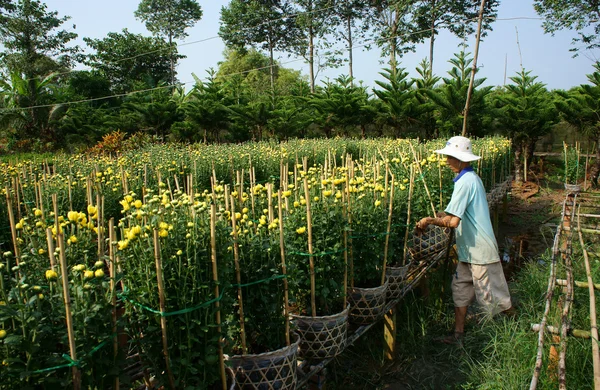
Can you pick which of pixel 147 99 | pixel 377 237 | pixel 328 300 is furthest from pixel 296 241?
pixel 147 99

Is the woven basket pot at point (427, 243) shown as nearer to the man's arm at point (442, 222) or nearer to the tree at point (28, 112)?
the man's arm at point (442, 222)

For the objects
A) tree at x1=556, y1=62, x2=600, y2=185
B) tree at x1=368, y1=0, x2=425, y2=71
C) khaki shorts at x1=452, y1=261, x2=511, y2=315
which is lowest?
khaki shorts at x1=452, y1=261, x2=511, y2=315

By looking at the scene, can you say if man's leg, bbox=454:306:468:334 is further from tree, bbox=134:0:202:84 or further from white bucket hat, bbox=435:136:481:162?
tree, bbox=134:0:202:84

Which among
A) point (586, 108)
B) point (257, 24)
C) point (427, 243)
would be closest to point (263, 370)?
point (427, 243)

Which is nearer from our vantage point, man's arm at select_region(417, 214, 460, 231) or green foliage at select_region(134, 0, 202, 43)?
man's arm at select_region(417, 214, 460, 231)

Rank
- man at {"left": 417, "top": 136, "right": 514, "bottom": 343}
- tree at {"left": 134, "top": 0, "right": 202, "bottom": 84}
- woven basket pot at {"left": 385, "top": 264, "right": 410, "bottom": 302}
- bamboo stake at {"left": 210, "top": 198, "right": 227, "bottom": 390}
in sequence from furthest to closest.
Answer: tree at {"left": 134, "top": 0, "right": 202, "bottom": 84}
man at {"left": 417, "top": 136, "right": 514, "bottom": 343}
woven basket pot at {"left": 385, "top": 264, "right": 410, "bottom": 302}
bamboo stake at {"left": 210, "top": 198, "right": 227, "bottom": 390}

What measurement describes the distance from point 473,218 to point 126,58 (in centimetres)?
3099

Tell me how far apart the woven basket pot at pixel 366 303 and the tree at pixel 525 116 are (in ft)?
37.5

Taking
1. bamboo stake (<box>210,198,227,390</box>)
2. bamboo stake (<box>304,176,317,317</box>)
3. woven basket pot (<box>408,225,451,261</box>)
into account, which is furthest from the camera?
woven basket pot (<box>408,225,451,261</box>)

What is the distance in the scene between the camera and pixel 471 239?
3510 millimetres

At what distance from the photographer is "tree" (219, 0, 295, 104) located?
27.6 m

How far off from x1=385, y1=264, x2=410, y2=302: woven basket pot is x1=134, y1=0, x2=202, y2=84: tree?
35728 mm

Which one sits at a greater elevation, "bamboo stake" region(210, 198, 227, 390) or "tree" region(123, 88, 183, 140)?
"tree" region(123, 88, 183, 140)

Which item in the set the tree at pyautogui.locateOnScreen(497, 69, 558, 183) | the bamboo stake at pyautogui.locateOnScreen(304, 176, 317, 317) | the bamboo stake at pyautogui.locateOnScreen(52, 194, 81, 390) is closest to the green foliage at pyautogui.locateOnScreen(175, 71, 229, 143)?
the tree at pyautogui.locateOnScreen(497, 69, 558, 183)
